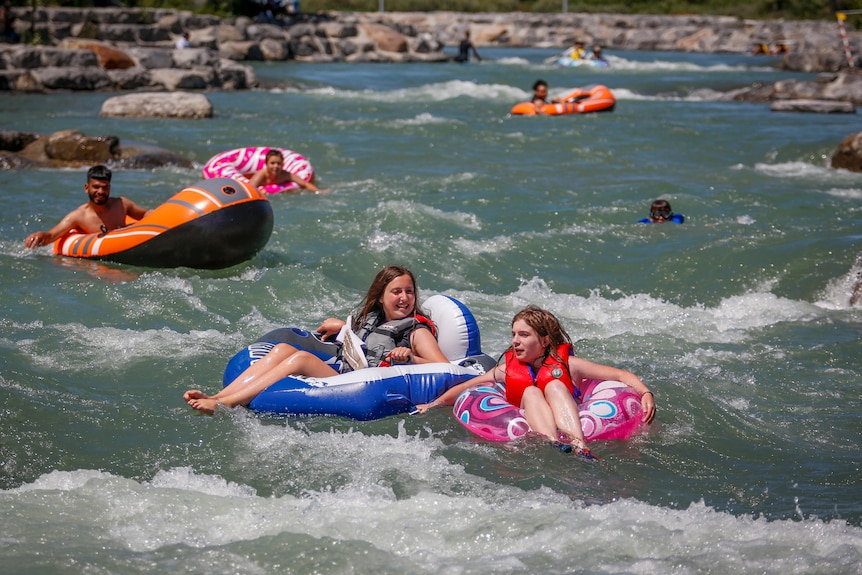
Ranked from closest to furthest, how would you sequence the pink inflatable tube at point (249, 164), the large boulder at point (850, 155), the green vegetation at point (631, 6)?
the pink inflatable tube at point (249, 164)
the large boulder at point (850, 155)
the green vegetation at point (631, 6)

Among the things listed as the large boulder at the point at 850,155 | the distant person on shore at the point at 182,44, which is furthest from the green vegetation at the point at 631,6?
the large boulder at the point at 850,155

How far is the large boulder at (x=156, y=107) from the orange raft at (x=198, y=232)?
1032 cm

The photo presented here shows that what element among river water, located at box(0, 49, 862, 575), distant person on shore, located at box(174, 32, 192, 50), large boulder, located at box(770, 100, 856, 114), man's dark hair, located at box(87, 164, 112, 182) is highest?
man's dark hair, located at box(87, 164, 112, 182)

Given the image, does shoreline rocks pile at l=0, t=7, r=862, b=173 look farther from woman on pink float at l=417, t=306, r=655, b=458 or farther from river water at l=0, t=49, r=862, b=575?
woman on pink float at l=417, t=306, r=655, b=458

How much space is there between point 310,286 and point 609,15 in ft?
143

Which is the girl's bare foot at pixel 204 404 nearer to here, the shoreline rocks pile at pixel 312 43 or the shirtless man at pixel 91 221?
the shirtless man at pixel 91 221

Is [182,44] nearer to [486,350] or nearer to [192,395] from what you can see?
[486,350]

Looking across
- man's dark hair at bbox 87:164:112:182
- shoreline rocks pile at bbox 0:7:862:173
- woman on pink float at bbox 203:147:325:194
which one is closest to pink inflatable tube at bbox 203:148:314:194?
woman on pink float at bbox 203:147:325:194

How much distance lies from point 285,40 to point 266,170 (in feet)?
78.9

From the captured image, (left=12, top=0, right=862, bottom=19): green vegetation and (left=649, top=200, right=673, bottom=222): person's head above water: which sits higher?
(left=12, top=0, right=862, bottom=19): green vegetation

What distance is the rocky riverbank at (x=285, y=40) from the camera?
24.8 metres

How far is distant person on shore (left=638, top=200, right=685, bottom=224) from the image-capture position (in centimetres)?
1180

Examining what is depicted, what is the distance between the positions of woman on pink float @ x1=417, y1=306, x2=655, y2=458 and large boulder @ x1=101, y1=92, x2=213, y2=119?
578 inches

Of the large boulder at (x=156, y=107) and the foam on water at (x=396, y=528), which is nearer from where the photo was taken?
the foam on water at (x=396, y=528)
